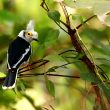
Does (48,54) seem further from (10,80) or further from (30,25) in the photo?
(10,80)

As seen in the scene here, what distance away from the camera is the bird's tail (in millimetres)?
756

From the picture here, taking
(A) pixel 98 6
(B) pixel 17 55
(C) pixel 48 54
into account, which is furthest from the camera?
(C) pixel 48 54

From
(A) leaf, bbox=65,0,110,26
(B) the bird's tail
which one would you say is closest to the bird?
(B) the bird's tail

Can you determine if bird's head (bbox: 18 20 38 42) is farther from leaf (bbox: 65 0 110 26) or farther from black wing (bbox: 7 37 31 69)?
leaf (bbox: 65 0 110 26)

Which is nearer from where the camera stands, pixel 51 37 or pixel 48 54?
pixel 51 37

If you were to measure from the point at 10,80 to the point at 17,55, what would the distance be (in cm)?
8

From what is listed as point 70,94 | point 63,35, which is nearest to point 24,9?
point 63,35

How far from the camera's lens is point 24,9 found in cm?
173

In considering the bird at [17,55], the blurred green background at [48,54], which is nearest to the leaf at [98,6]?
the blurred green background at [48,54]

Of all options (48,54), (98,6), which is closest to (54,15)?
(98,6)

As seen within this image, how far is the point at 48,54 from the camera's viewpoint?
1266mm

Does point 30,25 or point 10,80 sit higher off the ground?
point 30,25

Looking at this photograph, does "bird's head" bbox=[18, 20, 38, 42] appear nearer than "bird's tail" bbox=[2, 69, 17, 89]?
No

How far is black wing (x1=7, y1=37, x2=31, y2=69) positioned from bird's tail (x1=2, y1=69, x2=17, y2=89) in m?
0.01
